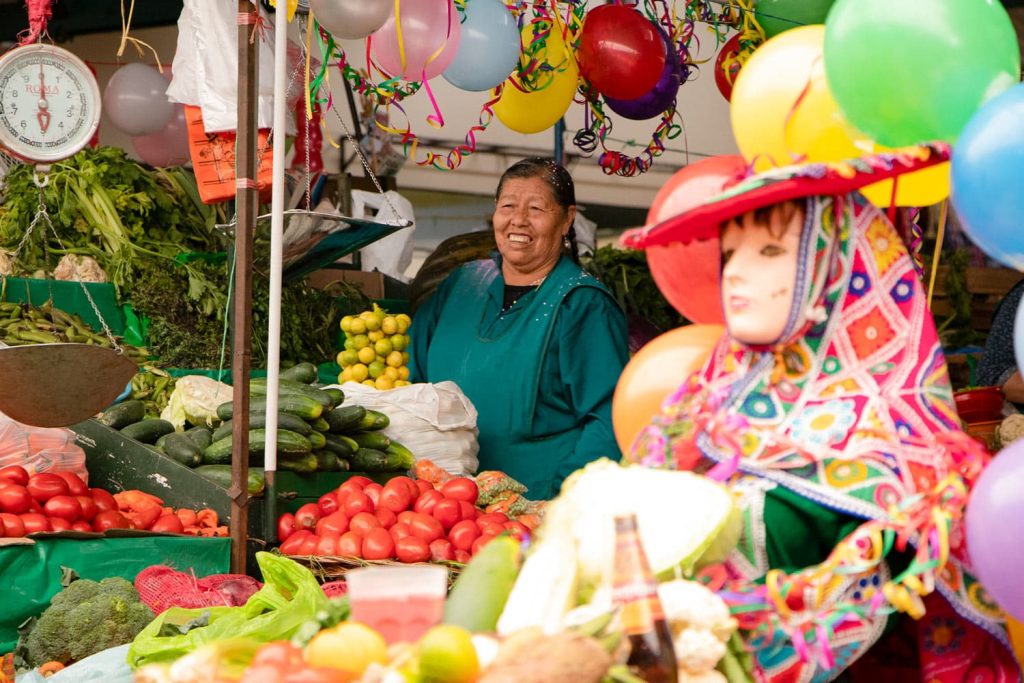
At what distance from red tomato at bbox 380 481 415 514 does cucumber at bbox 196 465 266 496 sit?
40 centimetres

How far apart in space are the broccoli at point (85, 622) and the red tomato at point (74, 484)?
543 millimetres

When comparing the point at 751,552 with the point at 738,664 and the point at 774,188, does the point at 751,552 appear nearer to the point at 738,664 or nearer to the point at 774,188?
the point at 738,664

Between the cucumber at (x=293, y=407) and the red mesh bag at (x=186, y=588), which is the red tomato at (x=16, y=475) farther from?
the cucumber at (x=293, y=407)

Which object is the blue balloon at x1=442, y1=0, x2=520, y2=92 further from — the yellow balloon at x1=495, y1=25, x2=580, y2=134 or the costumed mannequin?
the costumed mannequin

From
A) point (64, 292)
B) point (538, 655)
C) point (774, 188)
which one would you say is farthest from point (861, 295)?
point (64, 292)

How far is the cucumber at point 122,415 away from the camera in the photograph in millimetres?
4711

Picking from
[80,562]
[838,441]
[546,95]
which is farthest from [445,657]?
[546,95]

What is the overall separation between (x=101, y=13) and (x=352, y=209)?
12.8 feet

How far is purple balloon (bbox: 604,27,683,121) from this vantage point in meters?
5.52

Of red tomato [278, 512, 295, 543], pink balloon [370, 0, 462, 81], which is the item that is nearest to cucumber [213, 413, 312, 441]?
red tomato [278, 512, 295, 543]

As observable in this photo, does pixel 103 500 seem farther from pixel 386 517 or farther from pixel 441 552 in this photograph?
pixel 441 552

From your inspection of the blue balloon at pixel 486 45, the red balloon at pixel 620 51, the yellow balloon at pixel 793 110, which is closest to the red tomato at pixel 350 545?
the blue balloon at pixel 486 45

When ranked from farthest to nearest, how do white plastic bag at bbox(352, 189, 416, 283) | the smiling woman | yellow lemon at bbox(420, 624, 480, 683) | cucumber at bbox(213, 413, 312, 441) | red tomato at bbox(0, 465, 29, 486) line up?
white plastic bag at bbox(352, 189, 416, 283) → the smiling woman → cucumber at bbox(213, 413, 312, 441) → red tomato at bbox(0, 465, 29, 486) → yellow lemon at bbox(420, 624, 480, 683)

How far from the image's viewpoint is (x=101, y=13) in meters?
9.39
